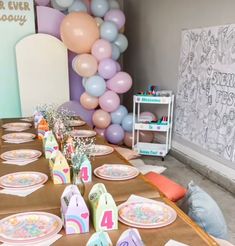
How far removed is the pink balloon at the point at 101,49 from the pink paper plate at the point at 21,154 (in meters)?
2.05

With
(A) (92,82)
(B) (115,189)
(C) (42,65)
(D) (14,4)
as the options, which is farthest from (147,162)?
(D) (14,4)

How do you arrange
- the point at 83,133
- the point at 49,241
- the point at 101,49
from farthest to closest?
1. the point at 101,49
2. the point at 83,133
3. the point at 49,241

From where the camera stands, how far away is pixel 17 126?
2760mm

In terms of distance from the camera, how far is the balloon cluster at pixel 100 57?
145 inches

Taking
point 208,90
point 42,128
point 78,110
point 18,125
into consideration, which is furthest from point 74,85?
point 42,128

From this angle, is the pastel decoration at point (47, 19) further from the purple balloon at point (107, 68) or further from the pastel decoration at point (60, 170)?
the pastel decoration at point (60, 170)

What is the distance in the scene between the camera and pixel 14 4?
12.9ft

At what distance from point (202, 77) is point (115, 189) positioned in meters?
2.40

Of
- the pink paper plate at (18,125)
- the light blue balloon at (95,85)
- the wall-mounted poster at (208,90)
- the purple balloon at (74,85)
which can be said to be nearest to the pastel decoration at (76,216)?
the pink paper plate at (18,125)

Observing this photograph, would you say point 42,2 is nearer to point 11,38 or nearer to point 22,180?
point 11,38

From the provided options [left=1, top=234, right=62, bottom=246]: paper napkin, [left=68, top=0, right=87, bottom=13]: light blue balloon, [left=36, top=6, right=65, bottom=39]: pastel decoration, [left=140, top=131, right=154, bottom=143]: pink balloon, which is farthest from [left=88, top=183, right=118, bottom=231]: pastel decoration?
[left=36, top=6, right=65, bottom=39]: pastel decoration

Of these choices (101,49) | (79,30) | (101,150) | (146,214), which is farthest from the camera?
(101,49)

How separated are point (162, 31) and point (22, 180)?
3.40 meters

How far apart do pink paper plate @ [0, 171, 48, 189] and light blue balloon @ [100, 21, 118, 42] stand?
2.63 m
